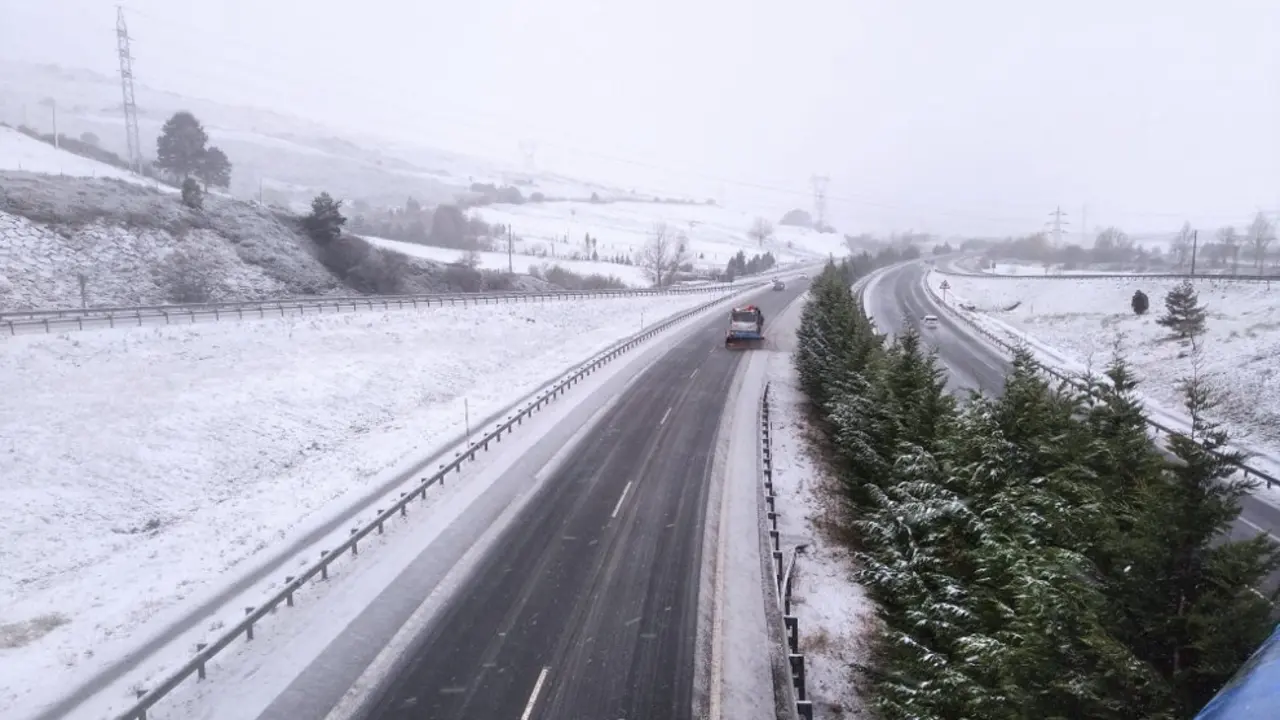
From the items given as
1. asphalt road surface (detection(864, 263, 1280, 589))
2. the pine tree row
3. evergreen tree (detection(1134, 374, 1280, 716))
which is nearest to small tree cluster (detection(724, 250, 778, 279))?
asphalt road surface (detection(864, 263, 1280, 589))

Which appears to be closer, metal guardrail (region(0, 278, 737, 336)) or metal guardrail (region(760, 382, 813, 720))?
metal guardrail (region(760, 382, 813, 720))

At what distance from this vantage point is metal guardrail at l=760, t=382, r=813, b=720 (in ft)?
35.8

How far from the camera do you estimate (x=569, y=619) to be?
44.7ft

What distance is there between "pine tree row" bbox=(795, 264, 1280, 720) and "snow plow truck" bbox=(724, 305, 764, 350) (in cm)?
3037

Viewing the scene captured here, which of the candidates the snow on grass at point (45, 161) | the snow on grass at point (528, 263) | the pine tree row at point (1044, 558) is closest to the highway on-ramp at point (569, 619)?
the pine tree row at point (1044, 558)

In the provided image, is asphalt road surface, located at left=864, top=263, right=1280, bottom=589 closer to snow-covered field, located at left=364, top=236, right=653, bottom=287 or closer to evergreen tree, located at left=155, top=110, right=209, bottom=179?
snow-covered field, located at left=364, top=236, right=653, bottom=287

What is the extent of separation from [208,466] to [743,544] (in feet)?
65.4

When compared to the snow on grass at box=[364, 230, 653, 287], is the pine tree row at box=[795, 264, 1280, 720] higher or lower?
lower

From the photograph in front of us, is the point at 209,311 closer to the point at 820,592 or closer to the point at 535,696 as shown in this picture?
the point at 535,696

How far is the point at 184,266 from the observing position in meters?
51.9

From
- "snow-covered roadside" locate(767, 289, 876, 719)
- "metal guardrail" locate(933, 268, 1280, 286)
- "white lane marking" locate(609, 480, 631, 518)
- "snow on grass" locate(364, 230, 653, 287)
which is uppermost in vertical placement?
"snow on grass" locate(364, 230, 653, 287)

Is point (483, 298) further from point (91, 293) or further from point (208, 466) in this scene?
point (208, 466)

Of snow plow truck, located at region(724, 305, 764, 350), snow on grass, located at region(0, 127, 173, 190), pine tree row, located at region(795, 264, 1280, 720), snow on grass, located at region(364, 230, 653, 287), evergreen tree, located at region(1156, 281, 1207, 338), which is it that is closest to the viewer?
pine tree row, located at region(795, 264, 1280, 720)

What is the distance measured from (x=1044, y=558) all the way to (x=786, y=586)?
572cm
